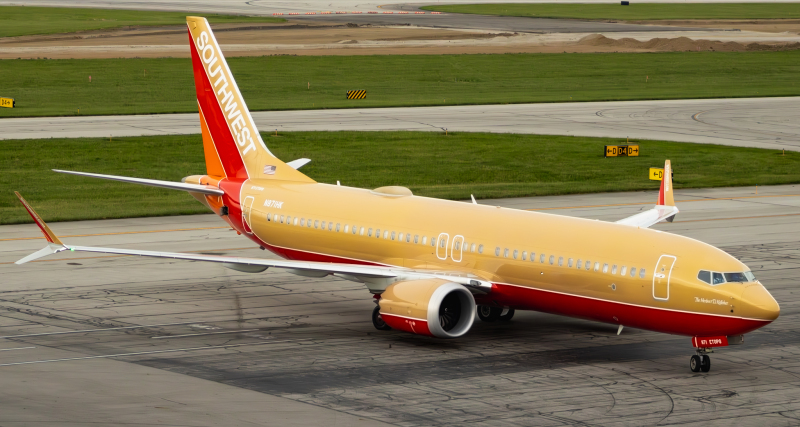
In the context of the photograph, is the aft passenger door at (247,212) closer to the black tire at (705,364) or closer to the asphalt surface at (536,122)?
the black tire at (705,364)

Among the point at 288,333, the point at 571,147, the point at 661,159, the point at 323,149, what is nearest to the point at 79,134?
the point at 323,149

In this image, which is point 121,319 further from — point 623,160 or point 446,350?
point 623,160

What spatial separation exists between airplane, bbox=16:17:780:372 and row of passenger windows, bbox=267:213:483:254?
0.03m

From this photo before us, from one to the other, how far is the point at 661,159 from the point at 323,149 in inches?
867

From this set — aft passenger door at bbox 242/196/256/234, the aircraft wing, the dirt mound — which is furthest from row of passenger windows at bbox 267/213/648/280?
the dirt mound

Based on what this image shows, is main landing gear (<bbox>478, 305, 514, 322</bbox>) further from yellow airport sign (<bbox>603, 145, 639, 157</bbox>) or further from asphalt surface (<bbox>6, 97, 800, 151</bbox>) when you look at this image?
asphalt surface (<bbox>6, 97, 800, 151</bbox>)

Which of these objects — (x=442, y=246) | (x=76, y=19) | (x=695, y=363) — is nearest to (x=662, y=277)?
(x=695, y=363)

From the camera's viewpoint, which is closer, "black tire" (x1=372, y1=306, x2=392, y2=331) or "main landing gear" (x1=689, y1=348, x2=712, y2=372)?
"main landing gear" (x1=689, y1=348, x2=712, y2=372)

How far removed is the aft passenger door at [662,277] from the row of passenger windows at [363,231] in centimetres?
540

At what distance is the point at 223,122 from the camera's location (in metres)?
39.3

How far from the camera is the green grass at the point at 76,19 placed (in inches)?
5974

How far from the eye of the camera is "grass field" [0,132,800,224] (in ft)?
188

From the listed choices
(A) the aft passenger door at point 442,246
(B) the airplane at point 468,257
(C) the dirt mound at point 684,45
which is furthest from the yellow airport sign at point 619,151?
(C) the dirt mound at point 684,45

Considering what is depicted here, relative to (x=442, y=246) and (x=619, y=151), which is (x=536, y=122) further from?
(x=442, y=246)
